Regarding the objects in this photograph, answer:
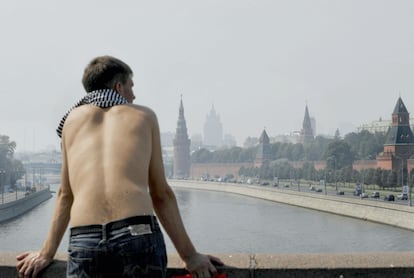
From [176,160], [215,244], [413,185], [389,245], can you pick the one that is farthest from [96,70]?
[176,160]

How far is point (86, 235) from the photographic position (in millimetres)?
1578

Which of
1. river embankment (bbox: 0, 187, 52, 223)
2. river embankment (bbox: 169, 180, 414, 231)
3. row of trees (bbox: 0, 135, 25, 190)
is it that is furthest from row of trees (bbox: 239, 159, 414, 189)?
row of trees (bbox: 0, 135, 25, 190)

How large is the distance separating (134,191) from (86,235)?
0.53 ft

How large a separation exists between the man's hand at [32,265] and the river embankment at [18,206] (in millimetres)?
32163

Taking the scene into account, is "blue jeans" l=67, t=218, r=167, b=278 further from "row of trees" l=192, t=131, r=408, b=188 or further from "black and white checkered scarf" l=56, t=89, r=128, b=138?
"row of trees" l=192, t=131, r=408, b=188

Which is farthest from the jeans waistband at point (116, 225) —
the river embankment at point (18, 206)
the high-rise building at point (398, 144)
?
the high-rise building at point (398, 144)

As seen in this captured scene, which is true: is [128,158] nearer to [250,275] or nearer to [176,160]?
[250,275]

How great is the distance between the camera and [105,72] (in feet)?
6.03

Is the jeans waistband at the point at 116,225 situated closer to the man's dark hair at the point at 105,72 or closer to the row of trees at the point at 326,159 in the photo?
the man's dark hair at the point at 105,72

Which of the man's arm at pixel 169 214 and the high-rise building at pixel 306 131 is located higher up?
the high-rise building at pixel 306 131

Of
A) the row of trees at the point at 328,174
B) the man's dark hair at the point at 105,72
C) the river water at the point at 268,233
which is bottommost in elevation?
the river water at the point at 268,233

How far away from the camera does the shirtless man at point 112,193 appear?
155 centimetres

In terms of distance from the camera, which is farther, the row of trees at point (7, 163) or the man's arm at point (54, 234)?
the row of trees at point (7, 163)

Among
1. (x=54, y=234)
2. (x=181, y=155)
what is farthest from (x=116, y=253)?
(x=181, y=155)
